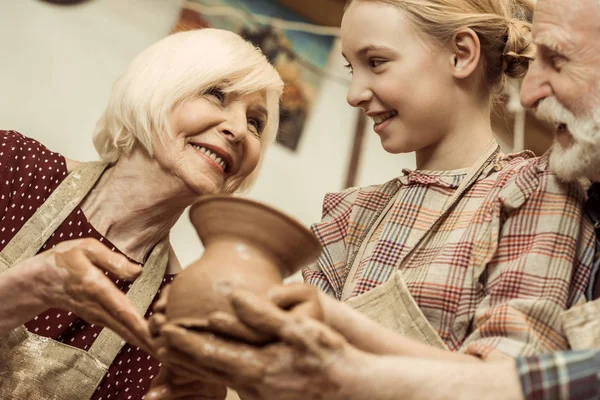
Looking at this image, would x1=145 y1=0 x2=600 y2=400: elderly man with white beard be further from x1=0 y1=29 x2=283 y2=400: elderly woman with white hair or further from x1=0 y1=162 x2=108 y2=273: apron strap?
x1=0 y1=162 x2=108 y2=273: apron strap

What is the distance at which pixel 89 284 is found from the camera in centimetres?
145

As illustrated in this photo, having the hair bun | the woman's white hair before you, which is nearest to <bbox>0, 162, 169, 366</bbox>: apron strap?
the woman's white hair

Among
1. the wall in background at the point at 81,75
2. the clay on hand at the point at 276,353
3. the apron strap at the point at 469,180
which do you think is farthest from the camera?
the wall in background at the point at 81,75

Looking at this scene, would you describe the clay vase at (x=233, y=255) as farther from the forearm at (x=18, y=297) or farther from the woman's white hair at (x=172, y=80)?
the woman's white hair at (x=172, y=80)

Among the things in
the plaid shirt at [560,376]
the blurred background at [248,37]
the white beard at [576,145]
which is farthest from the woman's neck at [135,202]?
the plaid shirt at [560,376]

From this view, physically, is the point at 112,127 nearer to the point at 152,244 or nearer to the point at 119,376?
the point at 152,244

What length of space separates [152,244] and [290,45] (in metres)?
2.26

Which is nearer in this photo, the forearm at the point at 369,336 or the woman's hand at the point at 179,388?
the forearm at the point at 369,336

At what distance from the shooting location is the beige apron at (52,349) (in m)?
2.21

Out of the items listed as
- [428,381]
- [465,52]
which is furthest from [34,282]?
[465,52]

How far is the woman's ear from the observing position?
2021 millimetres

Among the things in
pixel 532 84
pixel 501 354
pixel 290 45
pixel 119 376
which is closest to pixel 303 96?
pixel 290 45

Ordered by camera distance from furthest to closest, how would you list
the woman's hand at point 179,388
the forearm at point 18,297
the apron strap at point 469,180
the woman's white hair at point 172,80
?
the woman's white hair at point 172,80
the apron strap at point 469,180
the forearm at point 18,297
the woman's hand at point 179,388

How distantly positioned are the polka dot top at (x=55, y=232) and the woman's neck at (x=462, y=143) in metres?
1.12
